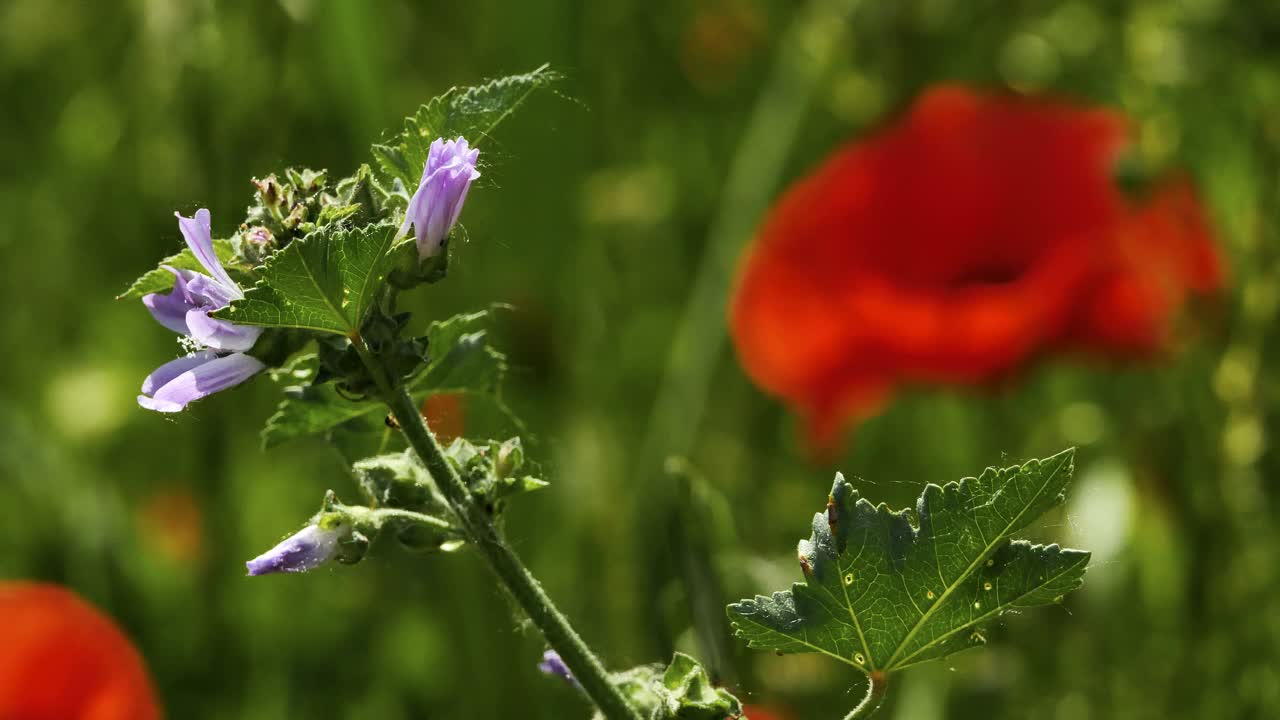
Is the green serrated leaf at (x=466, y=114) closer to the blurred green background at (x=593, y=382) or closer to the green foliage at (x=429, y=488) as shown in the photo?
the green foliage at (x=429, y=488)

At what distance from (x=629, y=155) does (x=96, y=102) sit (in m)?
0.53

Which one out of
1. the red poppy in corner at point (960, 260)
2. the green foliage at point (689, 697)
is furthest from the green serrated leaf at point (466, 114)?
the red poppy in corner at point (960, 260)

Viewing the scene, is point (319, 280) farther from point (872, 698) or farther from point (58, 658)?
point (58, 658)

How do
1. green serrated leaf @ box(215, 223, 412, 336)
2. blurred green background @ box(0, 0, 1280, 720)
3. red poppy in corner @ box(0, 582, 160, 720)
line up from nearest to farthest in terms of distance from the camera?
green serrated leaf @ box(215, 223, 412, 336) → red poppy in corner @ box(0, 582, 160, 720) → blurred green background @ box(0, 0, 1280, 720)

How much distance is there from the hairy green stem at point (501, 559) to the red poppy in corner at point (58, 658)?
1.72ft

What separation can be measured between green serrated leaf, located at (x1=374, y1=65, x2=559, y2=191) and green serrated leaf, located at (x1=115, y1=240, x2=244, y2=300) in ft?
0.13

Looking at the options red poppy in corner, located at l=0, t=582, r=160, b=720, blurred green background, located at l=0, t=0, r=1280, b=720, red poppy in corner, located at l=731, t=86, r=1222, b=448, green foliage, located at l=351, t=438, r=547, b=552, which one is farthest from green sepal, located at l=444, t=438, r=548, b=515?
red poppy in corner, located at l=731, t=86, r=1222, b=448

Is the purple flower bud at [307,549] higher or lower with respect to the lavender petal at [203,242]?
lower

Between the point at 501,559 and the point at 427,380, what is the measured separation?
0.26 feet

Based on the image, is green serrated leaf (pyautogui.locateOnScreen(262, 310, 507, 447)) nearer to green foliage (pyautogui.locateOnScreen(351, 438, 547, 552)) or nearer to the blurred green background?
green foliage (pyautogui.locateOnScreen(351, 438, 547, 552))

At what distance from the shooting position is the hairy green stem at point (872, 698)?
283mm

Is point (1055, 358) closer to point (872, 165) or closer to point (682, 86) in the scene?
point (872, 165)

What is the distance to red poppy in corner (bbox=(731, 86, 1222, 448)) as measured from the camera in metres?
0.99

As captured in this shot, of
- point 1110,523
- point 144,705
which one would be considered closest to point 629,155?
point 1110,523
